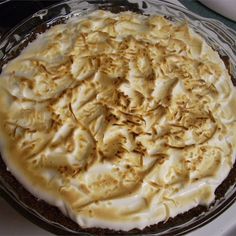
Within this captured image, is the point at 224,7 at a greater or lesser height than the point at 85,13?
lesser

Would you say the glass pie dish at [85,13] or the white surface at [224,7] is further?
the white surface at [224,7]

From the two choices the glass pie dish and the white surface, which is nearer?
the glass pie dish

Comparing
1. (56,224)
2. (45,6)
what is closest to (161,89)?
(56,224)

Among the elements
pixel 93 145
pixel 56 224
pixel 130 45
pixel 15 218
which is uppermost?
pixel 130 45

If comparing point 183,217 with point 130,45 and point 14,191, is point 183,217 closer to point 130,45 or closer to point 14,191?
point 14,191
